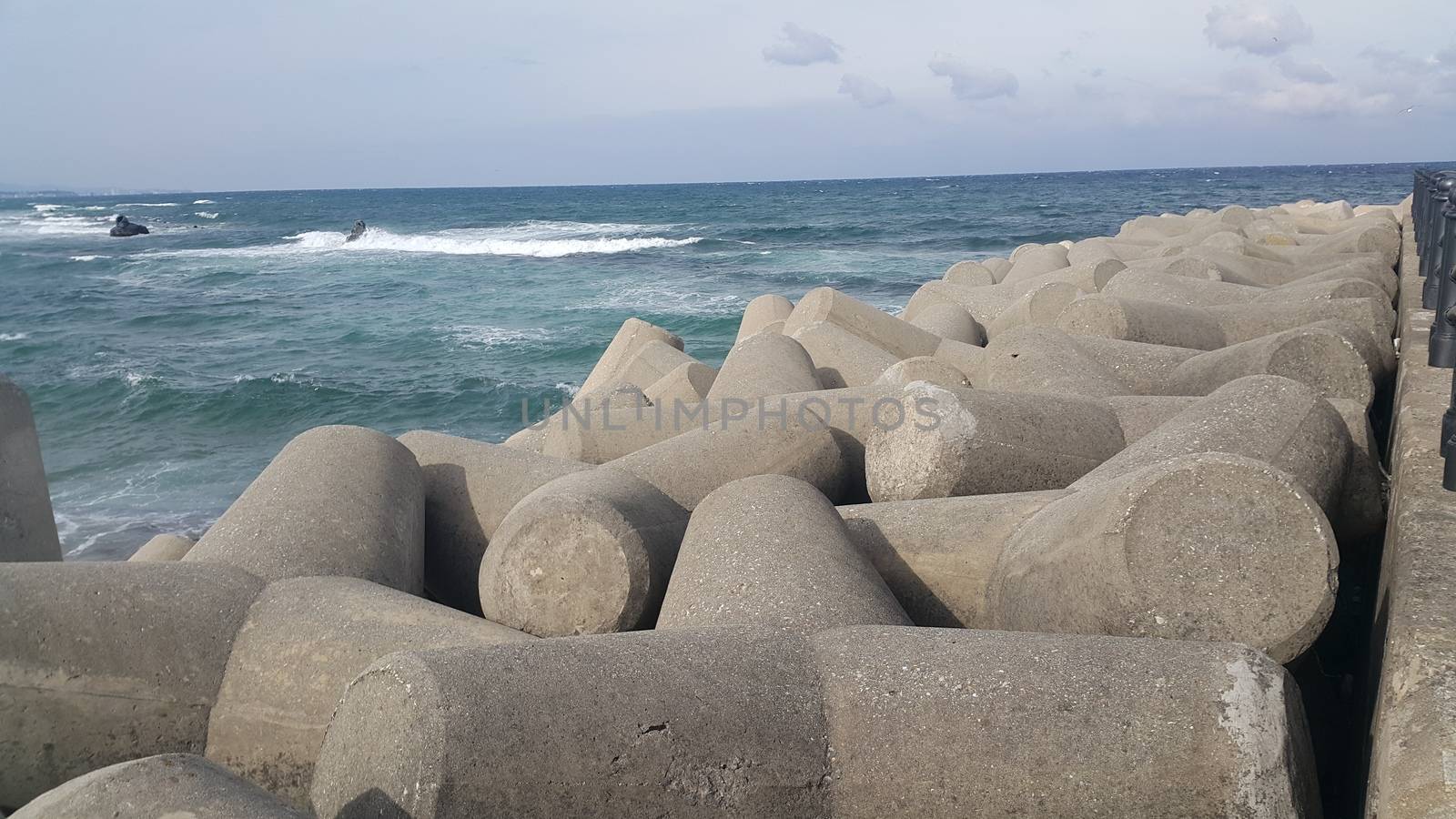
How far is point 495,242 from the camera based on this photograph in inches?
1361

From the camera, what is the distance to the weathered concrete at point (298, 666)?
8.28 ft

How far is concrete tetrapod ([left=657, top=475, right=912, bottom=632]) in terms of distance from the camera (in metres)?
2.49

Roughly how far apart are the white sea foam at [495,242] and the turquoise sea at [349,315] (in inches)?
8.3

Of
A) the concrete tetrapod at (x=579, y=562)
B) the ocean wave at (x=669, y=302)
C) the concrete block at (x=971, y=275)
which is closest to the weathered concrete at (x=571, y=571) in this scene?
the concrete tetrapod at (x=579, y=562)

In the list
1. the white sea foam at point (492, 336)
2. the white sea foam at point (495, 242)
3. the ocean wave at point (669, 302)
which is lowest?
the white sea foam at point (492, 336)

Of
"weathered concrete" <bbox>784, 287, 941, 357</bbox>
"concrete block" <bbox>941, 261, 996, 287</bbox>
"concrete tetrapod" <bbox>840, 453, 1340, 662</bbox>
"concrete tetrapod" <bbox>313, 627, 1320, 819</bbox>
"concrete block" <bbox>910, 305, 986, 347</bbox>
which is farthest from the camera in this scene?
"concrete block" <bbox>941, 261, 996, 287</bbox>

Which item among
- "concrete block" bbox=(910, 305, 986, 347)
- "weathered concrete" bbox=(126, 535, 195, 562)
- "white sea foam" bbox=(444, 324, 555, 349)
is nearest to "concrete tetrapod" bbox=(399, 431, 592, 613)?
"weathered concrete" bbox=(126, 535, 195, 562)

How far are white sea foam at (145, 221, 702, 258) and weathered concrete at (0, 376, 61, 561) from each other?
25640 millimetres

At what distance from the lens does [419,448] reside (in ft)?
14.6

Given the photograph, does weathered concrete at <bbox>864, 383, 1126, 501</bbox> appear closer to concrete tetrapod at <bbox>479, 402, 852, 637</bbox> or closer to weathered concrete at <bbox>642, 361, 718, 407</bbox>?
concrete tetrapod at <bbox>479, 402, 852, 637</bbox>

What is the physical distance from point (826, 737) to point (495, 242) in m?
34.0

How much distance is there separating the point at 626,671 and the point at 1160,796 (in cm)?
96

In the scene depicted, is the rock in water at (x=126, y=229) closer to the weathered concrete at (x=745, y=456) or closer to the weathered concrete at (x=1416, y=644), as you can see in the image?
the weathered concrete at (x=745, y=456)

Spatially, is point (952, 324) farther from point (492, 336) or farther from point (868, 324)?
point (492, 336)
